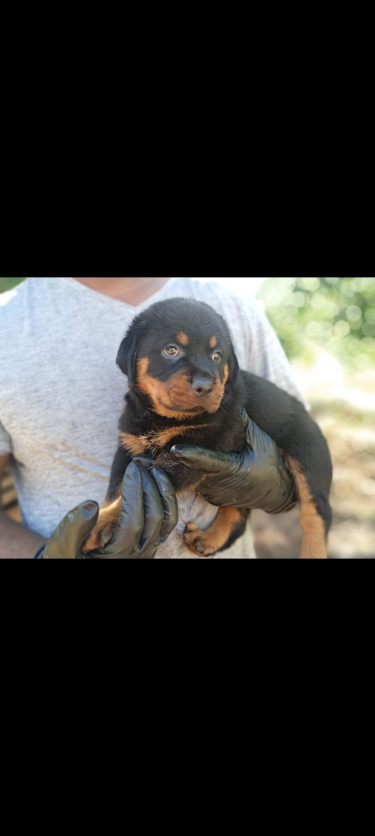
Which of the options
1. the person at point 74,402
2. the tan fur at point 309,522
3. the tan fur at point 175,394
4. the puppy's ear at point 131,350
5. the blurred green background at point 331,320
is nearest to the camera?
the tan fur at point 175,394

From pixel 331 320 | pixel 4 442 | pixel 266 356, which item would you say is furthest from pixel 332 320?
pixel 4 442

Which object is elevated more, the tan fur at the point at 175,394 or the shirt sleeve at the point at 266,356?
the shirt sleeve at the point at 266,356

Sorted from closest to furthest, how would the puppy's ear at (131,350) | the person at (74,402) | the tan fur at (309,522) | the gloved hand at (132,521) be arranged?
1. the gloved hand at (132,521)
2. the puppy's ear at (131,350)
3. the person at (74,402)
4. the tan fur at (309,522)

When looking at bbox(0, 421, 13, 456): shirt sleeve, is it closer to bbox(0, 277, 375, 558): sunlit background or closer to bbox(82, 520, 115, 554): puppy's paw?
bbox(82, 520, 115, 554): puppy's paw

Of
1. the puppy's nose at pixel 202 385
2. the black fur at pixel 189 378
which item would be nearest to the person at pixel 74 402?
the black fur at pixel 189 378

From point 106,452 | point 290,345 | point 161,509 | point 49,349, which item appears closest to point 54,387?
point 49,349

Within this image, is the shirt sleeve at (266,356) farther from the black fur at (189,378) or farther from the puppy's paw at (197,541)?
the puppy's paw at (197,541)
